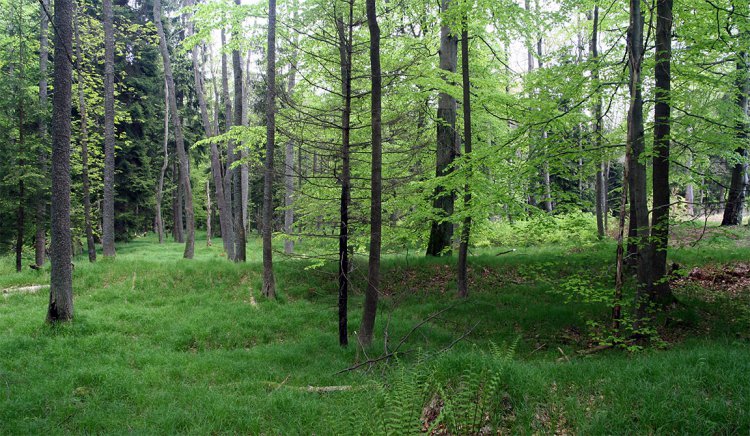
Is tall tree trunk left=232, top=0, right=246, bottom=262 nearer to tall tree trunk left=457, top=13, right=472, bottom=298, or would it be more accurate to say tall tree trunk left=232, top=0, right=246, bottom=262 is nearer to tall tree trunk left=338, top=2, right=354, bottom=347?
tall tree trunk left=338, top=2, right=354, bottom=347

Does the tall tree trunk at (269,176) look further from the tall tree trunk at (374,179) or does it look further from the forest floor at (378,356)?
the tall tree trunk at (374,179)

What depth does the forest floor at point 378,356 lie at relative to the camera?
155 inches

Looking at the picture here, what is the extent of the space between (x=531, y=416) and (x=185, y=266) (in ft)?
37.8

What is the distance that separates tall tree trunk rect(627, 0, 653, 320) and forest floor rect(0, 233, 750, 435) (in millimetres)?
585

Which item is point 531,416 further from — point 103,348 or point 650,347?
point 103,348

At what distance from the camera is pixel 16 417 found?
502cm

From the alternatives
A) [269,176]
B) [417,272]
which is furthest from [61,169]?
[417,272]

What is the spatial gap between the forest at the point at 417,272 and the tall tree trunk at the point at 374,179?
43 mm

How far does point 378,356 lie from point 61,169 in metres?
7.15

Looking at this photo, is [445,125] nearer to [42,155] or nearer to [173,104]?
[173,104]

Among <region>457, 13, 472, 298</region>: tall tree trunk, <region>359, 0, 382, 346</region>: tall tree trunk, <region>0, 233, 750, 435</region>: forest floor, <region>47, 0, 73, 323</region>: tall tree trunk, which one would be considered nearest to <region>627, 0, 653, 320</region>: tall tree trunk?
<region>0, 233, 750, 435</region>: forest floor

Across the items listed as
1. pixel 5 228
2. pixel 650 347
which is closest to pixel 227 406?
pixel 650 347

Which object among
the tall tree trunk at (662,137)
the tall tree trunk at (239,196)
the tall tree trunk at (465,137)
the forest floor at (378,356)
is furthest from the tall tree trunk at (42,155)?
the tall tree trunk at (662,137)

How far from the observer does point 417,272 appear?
1246 centimetres
